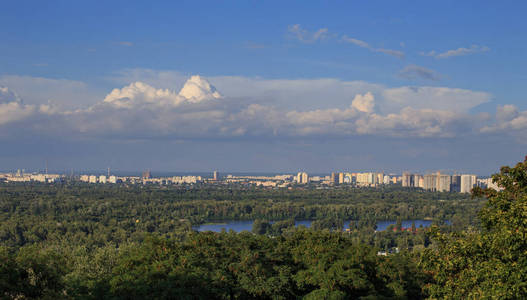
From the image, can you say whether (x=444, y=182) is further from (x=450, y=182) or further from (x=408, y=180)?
(x=408, y=180)

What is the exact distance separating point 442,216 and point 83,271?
80474 mm

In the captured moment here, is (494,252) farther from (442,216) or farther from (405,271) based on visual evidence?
(442,216)

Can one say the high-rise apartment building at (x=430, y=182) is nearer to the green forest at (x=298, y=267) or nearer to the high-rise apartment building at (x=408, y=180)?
the high-rise apartment building at (x=408, y=180)

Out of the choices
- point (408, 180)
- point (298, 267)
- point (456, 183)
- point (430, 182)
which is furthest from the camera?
point (408, 180)

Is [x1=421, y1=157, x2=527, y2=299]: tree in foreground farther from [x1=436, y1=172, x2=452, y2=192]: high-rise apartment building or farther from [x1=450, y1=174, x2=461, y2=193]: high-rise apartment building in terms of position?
[x1=450, y1=174, x2=461, y2=193]: high-rise apartment building

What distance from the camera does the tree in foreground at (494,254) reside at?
8617mm

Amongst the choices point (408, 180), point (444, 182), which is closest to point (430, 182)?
point (444, 182)

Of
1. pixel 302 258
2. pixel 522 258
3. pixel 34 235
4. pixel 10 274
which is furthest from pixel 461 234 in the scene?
pixel 34 235

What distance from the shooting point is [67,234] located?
47.2m

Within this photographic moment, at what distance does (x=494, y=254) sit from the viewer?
31.5 feet

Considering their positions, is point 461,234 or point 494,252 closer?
point 494,252

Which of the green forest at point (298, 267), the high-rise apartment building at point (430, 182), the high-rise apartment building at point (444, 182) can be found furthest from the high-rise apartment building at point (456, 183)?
the green forest at point (298, 267)

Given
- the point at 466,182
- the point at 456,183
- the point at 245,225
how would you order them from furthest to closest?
the point at 456,183 < the point at 466,182 < the point at 245,225

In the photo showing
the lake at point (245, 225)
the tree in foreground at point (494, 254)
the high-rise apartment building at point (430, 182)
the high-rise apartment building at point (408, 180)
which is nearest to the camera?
the tree in foreground at point (494, 254)
